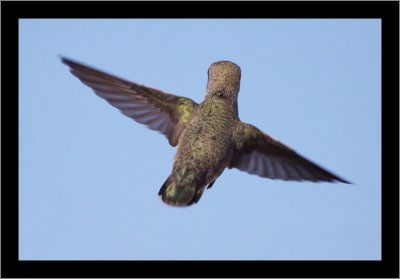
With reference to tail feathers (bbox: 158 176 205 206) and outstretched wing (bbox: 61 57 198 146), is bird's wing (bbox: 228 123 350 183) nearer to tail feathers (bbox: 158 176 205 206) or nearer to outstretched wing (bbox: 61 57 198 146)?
outstretched wing (bbox: 61 57 198 146)

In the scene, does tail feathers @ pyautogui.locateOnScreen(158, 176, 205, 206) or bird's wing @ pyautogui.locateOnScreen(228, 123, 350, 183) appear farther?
bird's wing @ pyautogui.locateOnScreen(228, 123, 350, 183)

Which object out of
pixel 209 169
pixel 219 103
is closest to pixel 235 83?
pixel 219 103

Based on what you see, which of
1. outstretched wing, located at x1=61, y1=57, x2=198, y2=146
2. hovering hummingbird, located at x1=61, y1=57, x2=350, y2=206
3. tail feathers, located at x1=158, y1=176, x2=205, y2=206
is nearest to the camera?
tail feathers, located at x1=158, y1=176, x2=205, y2=206

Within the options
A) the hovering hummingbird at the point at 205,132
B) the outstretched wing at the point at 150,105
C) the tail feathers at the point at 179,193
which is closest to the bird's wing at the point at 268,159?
the hovering hummingbird at the point at 205,132

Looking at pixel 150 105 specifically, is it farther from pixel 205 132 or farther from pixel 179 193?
pixel 179 193

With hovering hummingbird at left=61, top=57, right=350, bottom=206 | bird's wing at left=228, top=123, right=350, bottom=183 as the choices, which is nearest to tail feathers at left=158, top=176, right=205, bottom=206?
hovering hummingbird at left=61, top=57, right=350, bottom=206

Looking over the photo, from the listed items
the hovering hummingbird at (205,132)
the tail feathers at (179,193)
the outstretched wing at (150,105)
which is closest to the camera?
the tail feathers at (179,193)

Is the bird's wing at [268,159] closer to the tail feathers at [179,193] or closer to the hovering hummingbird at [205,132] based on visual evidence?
the hovering hummingbird at [205,132]
